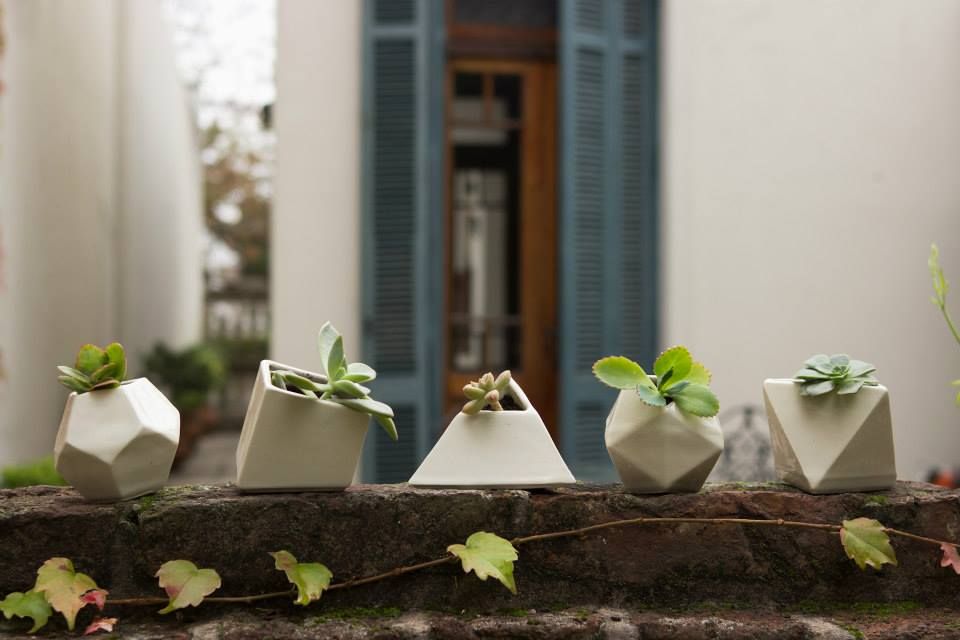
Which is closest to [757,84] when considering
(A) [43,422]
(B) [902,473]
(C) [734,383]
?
(C) [734,383]

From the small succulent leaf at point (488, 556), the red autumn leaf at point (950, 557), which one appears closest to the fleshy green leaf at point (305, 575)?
the small succulent leaf at point (488, 556)

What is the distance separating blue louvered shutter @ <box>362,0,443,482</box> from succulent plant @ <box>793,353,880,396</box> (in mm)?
2393

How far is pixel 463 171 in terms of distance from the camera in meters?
3.71

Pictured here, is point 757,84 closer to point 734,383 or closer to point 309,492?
point 734,383

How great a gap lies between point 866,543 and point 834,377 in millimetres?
193

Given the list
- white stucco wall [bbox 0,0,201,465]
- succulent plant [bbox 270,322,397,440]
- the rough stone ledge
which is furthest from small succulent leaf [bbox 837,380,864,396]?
white stucco wall [bbox 0,0,201,465]

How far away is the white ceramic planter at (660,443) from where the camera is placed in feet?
3.45

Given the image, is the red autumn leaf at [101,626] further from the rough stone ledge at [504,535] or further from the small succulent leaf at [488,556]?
the small succulent leaf at [488,556]

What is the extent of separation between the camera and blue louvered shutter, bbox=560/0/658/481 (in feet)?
11.4

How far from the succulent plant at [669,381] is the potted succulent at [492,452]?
0.35 feet

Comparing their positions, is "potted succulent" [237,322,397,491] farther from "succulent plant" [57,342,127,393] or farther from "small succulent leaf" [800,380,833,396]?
"small succulent leaf" [800,380,833,396]

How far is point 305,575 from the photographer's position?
0.97 meters

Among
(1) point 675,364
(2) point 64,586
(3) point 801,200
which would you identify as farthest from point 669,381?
(3) point 801,200

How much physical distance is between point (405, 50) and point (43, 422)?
2.66 metres
